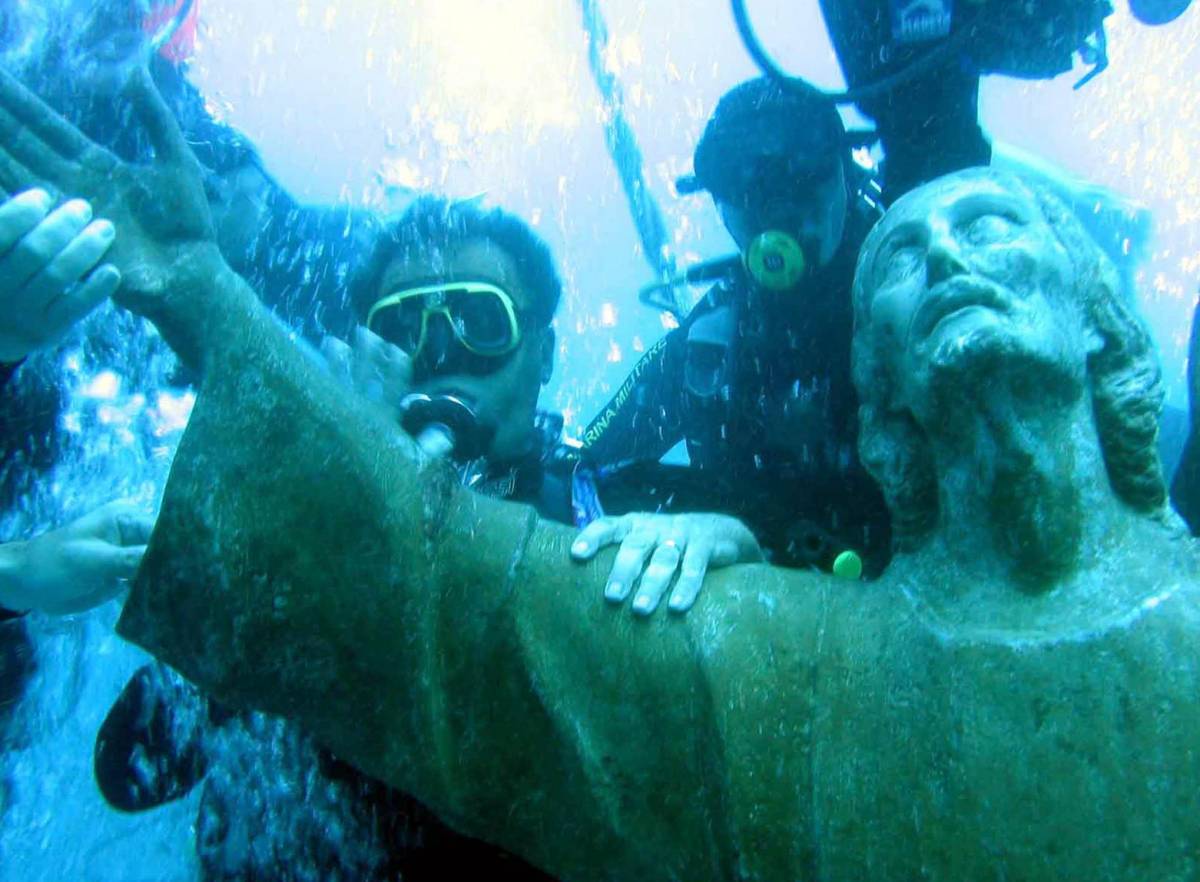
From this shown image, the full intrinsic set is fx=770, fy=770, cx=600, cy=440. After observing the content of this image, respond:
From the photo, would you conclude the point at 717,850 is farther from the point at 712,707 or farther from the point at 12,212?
the point at 12,212

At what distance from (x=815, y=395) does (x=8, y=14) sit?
18.8 ft

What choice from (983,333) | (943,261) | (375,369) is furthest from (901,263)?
(375,369)

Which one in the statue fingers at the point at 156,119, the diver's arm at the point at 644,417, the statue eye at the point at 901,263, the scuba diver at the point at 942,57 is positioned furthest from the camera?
the diver's arm at the point at 644,417

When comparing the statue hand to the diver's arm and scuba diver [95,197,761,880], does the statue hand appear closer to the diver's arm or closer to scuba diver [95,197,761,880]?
scuba diver [95,197,761,880]

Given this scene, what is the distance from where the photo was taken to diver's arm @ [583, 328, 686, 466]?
16.8 ft

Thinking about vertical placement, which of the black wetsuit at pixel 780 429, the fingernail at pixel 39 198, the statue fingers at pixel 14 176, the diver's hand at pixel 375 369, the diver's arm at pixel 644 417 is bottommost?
the diver's arm at pixel 644 417

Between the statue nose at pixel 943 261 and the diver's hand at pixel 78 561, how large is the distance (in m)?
2.69

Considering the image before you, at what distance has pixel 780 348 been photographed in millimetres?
4051

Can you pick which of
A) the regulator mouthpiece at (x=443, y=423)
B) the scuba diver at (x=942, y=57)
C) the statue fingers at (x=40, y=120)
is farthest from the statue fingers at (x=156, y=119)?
the scuba diver at (x=942, y=57)

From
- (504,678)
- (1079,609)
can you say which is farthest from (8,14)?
(1079,609)

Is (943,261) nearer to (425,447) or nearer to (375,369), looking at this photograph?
(375,369)

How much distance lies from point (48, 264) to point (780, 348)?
10.6 feet

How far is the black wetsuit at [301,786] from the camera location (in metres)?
2.45

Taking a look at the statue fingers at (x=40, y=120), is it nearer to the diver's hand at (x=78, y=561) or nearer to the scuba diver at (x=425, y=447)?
the scuba diver at (x=425, y=447)
